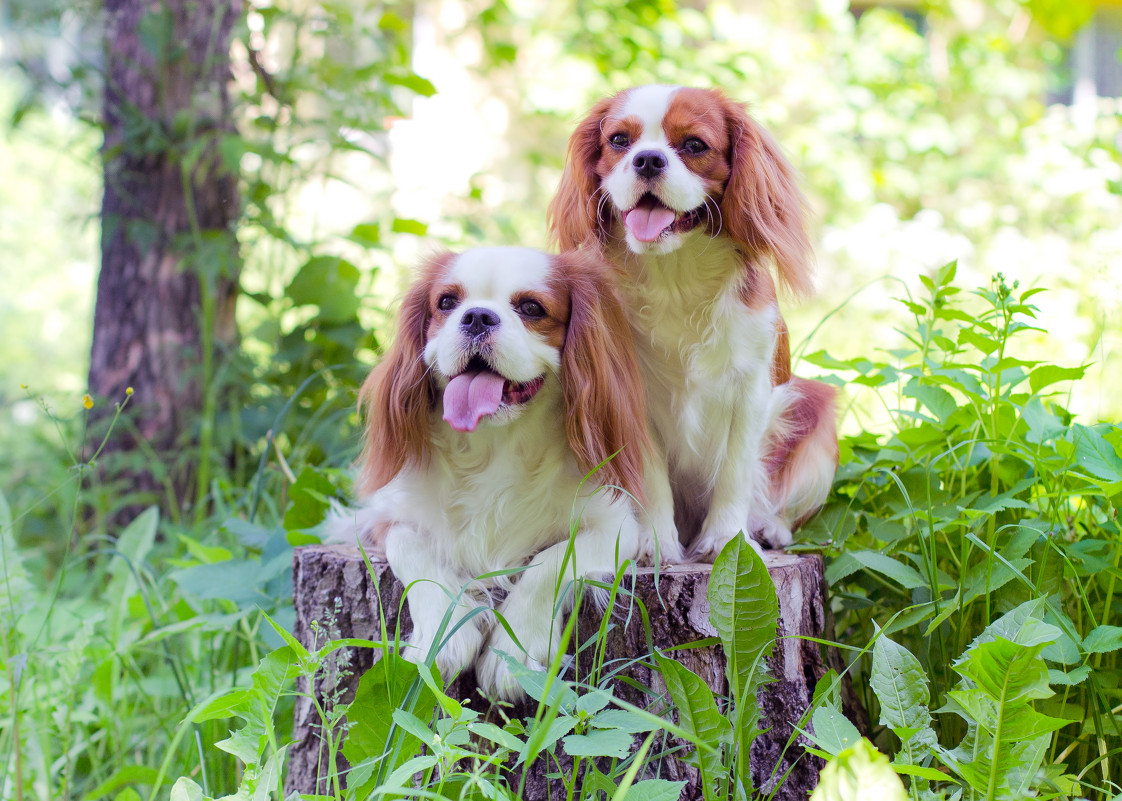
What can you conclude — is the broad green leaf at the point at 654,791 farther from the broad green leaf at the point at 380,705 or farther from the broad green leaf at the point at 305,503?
the broad green leaf at the point at 305,503

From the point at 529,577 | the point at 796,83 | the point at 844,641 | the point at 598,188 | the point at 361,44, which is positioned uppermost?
the point at 796,83

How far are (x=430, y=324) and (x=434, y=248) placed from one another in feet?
0.87

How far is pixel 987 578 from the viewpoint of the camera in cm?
157

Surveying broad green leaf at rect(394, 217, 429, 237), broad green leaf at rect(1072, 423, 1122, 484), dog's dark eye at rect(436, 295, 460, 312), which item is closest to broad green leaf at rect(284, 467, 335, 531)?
dog's dark eye at rect(436, 295, 460, 312)

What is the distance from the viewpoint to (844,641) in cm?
192

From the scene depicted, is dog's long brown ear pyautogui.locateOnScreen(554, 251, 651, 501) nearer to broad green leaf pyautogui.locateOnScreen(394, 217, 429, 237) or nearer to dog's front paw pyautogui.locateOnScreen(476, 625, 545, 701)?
dog's front paw pyautogui.locateOnScreen(476, 625, 545, 701)

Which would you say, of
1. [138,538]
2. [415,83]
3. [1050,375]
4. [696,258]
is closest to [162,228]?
[415,83]

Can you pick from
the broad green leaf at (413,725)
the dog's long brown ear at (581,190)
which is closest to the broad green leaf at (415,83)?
the dog's long brown ear at (581,190)

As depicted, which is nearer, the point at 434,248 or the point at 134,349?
the point at 434,248

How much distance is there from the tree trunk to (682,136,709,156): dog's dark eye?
1.93 meters

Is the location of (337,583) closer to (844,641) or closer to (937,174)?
(844,641)

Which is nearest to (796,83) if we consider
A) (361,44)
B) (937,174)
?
(937,174)

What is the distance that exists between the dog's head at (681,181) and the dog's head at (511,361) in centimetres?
14

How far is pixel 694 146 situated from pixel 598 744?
1131mm
